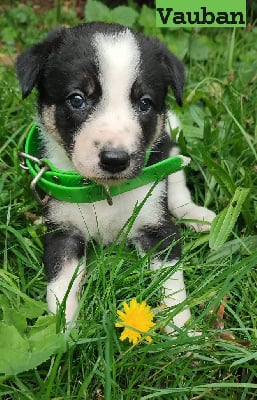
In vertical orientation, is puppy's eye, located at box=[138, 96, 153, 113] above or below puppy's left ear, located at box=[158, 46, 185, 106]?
below

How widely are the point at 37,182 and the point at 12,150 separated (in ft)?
3.26

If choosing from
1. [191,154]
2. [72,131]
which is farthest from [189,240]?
[72,131]

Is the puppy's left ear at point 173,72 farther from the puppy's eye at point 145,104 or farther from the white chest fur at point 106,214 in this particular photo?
the white chest fur at point 106,214

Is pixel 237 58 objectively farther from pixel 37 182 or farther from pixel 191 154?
pixel 37 182

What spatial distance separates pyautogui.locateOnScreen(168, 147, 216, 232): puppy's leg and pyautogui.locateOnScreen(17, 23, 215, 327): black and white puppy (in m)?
0.41

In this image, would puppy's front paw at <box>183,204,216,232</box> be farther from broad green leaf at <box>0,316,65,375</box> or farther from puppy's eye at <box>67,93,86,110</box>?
broad green leaf at <box>0,316,65,375</box>

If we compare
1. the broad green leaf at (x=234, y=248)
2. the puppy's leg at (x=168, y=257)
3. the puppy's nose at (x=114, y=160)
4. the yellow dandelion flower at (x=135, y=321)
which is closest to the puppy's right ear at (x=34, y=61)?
the puppy's nose at (x=114, y=160)

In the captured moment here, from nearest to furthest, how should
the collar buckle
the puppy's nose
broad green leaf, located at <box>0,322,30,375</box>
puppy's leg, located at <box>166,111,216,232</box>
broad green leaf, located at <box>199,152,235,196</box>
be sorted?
broad green leaf, located at <box>0,322,30,375</box>, the puppy's nose, the collar buckle, broad green leaf, located at <box>199,152,235,196</box>, puppy's leg, located at <box>166,111,216,232</box>

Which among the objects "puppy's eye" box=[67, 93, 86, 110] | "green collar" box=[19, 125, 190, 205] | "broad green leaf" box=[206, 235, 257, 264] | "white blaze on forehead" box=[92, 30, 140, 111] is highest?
"white blaze on forehead" box=[92, 30, 140, 111]

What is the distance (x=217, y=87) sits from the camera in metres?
5.46

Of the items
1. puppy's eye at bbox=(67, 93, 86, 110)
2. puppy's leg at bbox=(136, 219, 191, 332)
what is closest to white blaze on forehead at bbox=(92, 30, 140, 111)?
puppy's eye at bbox=(67, 93, 86, 110)

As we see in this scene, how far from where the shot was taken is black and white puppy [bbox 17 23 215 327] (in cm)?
321

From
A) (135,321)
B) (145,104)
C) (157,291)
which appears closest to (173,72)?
(145,104)

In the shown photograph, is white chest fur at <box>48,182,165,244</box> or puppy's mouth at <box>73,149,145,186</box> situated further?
white chest fur at <box>48,182,165,244</box>
